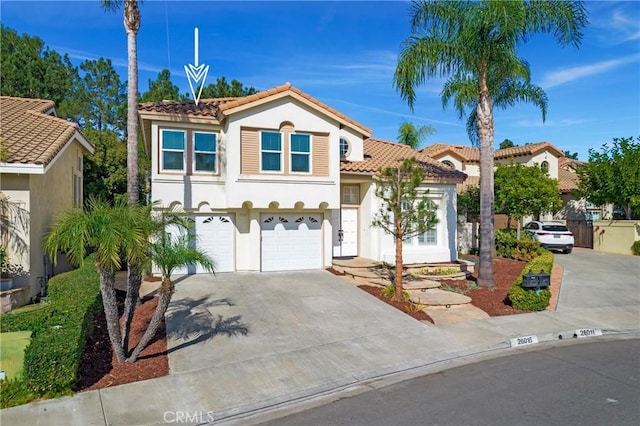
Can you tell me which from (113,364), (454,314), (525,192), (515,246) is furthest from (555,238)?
(113,364)

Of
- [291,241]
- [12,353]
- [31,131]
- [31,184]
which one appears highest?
[31,131]

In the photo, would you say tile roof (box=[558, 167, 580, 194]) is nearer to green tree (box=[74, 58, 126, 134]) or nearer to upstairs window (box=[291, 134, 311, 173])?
upstairs window (box=[291, 134, 311, 173])

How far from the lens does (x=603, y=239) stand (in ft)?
77.7

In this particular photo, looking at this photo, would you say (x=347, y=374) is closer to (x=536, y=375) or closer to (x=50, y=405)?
(x=536, y=375)

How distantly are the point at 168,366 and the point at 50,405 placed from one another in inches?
72.2

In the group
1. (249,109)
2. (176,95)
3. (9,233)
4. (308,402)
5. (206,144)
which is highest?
(176,95)

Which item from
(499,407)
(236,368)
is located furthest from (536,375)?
(236,368)

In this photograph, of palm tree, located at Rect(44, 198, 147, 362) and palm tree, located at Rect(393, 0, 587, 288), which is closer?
palm tree, located at Rect(44, 198, 147, 362)

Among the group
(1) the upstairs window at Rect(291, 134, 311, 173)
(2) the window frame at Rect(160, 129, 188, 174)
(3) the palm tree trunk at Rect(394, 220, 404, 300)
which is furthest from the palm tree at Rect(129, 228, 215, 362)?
(1) the upstairs window at Rect(291, 134, 311, 173)

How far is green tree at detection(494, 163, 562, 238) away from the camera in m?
21.2

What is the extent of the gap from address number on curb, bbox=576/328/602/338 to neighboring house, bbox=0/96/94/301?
13086 millimetres

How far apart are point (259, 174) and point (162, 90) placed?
1919 centimetres

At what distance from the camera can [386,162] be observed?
17250 mm

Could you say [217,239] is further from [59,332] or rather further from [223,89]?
[223,89]
